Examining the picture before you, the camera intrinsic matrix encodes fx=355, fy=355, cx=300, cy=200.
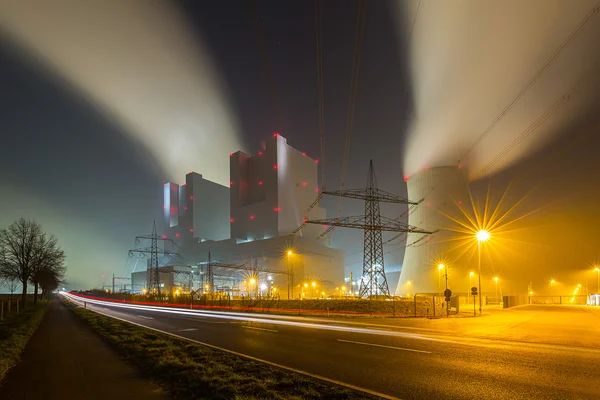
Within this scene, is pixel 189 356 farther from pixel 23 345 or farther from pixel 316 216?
pixel 316 216

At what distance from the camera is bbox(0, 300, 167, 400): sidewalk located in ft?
21.4

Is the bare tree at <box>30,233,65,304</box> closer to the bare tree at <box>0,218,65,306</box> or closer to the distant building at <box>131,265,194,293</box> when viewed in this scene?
the bare tree at <box>0,218,65,306</box>

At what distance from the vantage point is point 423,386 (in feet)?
21.7

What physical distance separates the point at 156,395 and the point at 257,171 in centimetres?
8872

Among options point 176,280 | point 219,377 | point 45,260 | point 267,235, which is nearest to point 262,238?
point 267,235

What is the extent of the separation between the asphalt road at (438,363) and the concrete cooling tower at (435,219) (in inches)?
1415

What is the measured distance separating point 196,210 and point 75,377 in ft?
339

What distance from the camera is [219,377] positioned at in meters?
7.04

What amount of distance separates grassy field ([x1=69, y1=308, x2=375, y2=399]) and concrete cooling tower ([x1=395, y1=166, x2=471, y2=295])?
4255cm

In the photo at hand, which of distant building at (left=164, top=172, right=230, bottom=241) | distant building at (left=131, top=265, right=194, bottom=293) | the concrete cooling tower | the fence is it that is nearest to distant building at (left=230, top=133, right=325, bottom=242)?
distant building at (left=164, top=172, right=230, bottom=241)

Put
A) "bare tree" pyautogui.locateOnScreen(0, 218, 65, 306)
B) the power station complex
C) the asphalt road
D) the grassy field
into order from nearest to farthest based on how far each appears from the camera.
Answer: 1. the grassy field
2. the asphalt road
3. "bare tree" pyautogui.locateOnScreen(0, 218, 65, 306)
4. the power station complex

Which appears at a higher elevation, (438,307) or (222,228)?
(222,228)

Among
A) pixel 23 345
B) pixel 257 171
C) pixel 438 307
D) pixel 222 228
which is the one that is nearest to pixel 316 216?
pixel 257 171

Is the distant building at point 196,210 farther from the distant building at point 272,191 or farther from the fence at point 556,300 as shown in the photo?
the fence at point 556,300
